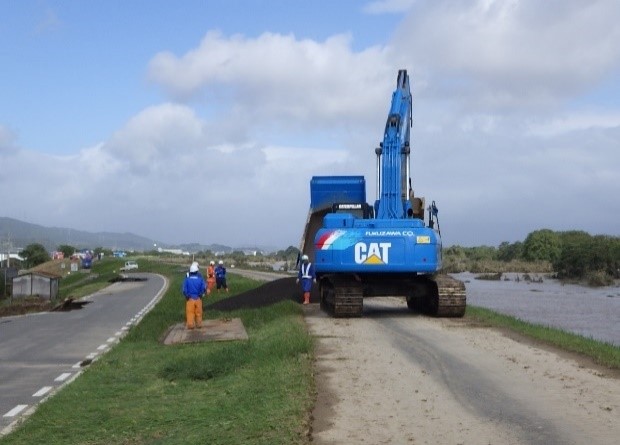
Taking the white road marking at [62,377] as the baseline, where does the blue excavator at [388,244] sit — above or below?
above

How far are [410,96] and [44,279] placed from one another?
3873 cm

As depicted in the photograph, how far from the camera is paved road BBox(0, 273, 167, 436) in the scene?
13.0m

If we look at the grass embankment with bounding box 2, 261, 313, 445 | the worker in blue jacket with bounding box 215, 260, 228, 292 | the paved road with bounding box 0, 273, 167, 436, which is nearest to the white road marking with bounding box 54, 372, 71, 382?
the paved road with bounding box 0, 273, 167, 436

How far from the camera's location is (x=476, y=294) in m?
47.0

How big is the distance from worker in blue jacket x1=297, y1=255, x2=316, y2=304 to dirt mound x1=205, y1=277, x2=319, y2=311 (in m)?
1.15

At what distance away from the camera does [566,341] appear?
1672 cm

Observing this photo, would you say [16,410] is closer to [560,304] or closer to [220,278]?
[560,304]

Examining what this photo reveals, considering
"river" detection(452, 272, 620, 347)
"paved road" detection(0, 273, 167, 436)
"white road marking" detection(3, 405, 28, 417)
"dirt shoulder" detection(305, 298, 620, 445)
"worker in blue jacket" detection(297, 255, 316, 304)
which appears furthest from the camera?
"river" detection(452, 272, 620, 347)

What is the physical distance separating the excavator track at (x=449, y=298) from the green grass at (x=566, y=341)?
24.7 inches

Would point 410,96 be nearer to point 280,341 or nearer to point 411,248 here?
point 411,248

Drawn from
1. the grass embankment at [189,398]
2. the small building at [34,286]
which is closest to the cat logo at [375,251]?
the grass embankment at [189,398]

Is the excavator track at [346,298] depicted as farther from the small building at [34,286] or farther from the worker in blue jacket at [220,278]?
the small building at [34,286]

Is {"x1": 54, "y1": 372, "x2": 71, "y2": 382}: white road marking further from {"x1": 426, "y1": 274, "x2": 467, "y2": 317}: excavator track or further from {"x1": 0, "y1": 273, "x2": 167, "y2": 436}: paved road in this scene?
{"x1": 426, "y1": 274, "x2": 467, "y2": 317}: excavator track

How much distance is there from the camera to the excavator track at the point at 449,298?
22.0 m
